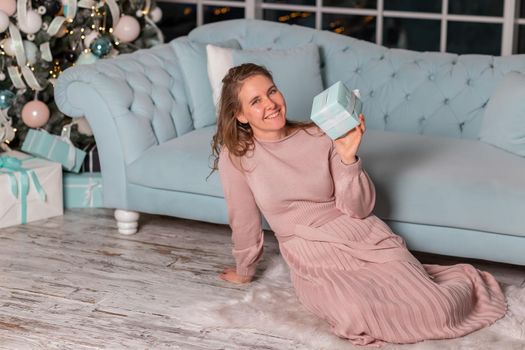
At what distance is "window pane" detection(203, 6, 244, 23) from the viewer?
511 cm

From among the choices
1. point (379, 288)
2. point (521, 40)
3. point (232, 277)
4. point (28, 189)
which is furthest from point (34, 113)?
point (521, 40)

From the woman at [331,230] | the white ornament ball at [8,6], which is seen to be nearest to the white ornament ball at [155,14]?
the white ornament ball at [8,6]

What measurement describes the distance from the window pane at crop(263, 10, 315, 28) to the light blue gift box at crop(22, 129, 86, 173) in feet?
4.29

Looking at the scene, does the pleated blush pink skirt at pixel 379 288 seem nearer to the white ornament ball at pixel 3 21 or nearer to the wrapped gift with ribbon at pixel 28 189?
the wrapped gift with ribbon at pixel 28 189

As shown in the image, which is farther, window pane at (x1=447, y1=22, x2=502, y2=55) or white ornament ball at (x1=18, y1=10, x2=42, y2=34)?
window pane at (x1=447, y1=22, x2=502, y2=55)

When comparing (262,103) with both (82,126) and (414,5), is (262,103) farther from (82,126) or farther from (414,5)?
(414,5)

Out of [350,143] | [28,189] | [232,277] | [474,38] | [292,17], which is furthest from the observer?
[292,17]

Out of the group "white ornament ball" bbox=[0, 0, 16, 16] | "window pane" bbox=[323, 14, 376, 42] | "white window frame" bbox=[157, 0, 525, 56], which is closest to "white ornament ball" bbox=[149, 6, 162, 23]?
"white window frame" bbox=[157, 0, 525, 56]

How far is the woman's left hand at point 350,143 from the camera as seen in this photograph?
2.82 metres

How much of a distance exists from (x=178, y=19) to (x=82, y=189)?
128 cm

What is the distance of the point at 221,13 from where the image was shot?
16.8 feet

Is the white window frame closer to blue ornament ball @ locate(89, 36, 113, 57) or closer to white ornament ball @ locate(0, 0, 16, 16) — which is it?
blue ornament ball @ locate(89, 36, 113, 57)

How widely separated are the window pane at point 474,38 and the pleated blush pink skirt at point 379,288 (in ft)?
5.54

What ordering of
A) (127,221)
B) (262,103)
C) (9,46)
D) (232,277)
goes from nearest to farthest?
(262,103) < (232,277) < (127,221) < (9,46)
